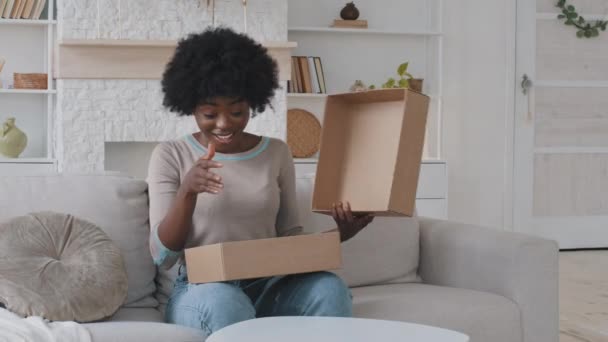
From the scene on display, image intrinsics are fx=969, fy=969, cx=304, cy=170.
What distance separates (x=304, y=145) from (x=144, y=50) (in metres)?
1.20

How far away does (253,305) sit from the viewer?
241 cm

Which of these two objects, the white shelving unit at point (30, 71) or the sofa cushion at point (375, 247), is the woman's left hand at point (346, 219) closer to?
the sofa cushion at point (375, 247)

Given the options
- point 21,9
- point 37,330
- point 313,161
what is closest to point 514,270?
point 37,330

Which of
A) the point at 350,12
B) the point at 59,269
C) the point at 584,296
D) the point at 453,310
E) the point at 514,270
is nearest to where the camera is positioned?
the point at 59,269

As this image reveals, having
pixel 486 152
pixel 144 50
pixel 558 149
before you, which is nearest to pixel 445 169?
pixel 486 152

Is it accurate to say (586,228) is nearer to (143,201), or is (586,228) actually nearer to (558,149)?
(558,149)

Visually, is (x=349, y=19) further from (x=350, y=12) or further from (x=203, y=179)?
(x=203, y=179)

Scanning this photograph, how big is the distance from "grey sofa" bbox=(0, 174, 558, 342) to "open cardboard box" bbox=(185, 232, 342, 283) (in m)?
0.30

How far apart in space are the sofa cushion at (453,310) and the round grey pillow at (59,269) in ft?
2.10

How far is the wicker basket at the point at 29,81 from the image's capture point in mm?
5680

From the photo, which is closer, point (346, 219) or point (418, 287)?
point (346, 219)

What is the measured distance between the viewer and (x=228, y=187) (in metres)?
2.45

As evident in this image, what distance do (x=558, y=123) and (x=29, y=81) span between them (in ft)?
11.3

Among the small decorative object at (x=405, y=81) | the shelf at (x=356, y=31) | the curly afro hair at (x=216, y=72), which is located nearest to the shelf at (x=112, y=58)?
the shelf at (x=356, y=31)
